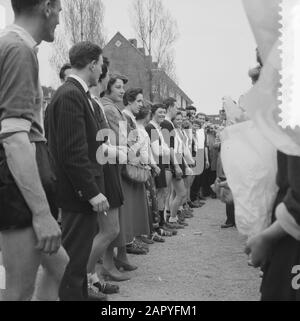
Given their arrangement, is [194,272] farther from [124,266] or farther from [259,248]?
[259,248]

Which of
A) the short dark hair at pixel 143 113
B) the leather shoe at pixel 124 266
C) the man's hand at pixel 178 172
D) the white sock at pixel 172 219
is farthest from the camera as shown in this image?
the white sock at pixel 172 219

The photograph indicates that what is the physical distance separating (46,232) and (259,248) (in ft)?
2.93

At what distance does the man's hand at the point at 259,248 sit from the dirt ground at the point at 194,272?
2716mm

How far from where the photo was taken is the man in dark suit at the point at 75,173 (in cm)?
319

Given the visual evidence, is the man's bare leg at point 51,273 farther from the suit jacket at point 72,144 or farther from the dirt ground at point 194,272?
the dirt ground at point 194,272

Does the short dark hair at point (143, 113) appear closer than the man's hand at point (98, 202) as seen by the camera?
No

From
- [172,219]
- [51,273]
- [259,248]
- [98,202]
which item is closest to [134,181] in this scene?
[98,202]

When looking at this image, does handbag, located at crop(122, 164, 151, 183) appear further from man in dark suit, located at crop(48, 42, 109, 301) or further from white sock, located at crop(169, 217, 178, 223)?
white sock, located at crop(169, 217, 178, 223)

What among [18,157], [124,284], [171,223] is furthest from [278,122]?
[171,223]

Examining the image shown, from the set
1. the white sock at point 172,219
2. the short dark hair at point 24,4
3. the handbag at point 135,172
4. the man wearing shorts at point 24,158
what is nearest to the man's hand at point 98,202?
the man wearing shorts at point 24,158

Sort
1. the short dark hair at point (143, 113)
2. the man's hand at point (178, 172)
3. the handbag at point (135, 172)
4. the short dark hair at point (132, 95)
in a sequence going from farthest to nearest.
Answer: the man's hand at point (178, 172), the short dark hair at point (143, 113), the short dark hair at point (132, 95), the handbag at point (135, 172)

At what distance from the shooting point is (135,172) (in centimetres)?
569

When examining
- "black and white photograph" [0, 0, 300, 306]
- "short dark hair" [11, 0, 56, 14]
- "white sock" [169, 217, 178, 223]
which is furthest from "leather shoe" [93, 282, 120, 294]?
"white sock" [169, 217, 178, 223]

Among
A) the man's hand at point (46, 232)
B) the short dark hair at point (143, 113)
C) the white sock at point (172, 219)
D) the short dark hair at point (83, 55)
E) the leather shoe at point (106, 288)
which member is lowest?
the white sock at point (172, 219)
